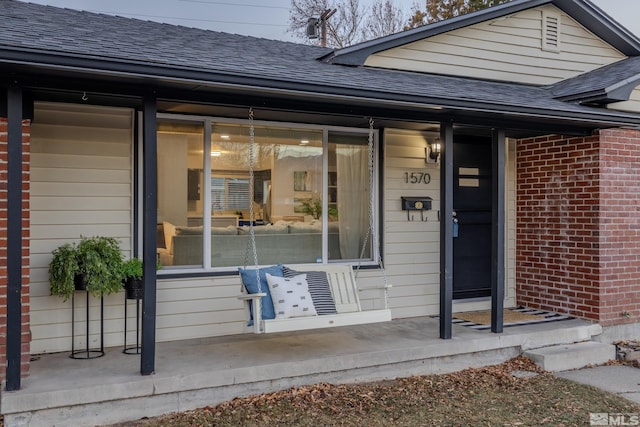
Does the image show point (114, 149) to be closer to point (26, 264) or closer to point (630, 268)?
point (26, 264)

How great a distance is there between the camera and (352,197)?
21.1 feet

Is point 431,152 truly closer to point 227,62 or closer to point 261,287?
point 261,287

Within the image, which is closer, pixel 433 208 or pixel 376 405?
pixel 376 405

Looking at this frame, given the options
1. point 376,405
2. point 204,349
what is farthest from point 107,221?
point 376,405

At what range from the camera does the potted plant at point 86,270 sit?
14.8 feet

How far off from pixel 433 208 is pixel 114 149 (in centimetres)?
369

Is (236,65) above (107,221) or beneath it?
above

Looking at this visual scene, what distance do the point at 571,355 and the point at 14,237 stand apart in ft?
16.5

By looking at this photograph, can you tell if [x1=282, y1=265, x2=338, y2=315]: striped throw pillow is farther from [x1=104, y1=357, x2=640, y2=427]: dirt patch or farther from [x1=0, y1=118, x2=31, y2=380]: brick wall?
[x1=0, y1=118, x2=31, y2=380]: brick wall

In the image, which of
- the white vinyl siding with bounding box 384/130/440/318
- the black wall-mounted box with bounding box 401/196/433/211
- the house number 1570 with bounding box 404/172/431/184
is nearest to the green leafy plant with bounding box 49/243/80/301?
the white vinyl siding with bounding box 384/130/440/318

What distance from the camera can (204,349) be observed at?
492 centimetres

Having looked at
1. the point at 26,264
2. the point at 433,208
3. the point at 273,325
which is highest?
the point at 433,208

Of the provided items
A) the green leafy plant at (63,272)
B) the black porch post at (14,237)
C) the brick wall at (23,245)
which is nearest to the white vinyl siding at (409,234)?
the green leafy plant at (63,272)

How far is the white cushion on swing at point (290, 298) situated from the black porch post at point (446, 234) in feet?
4.57
